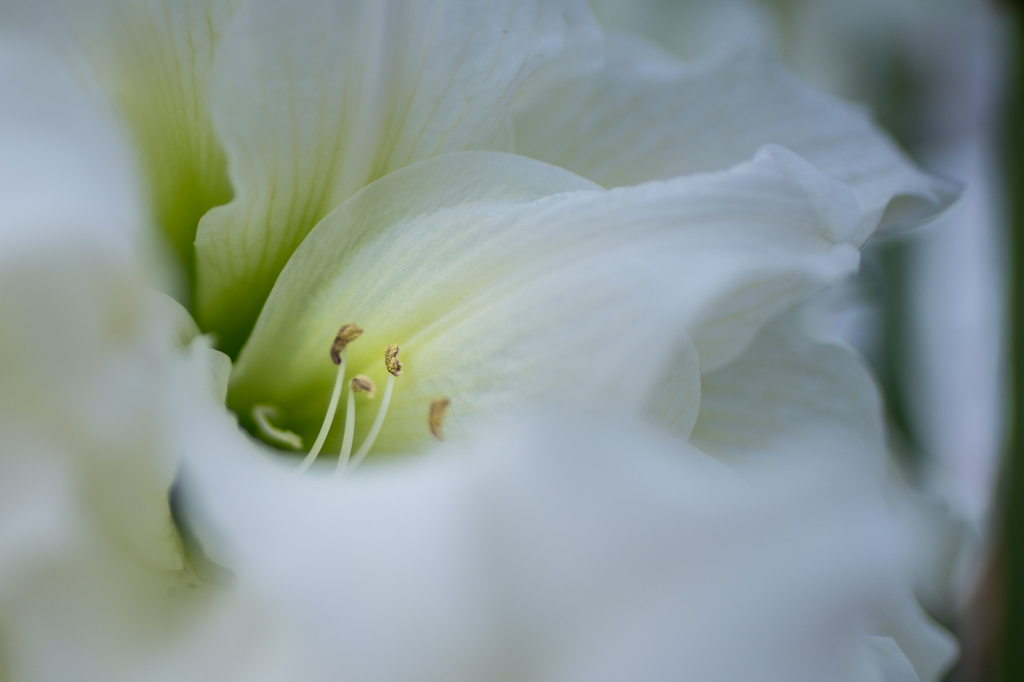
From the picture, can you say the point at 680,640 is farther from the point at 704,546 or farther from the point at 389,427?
the point at 389,427

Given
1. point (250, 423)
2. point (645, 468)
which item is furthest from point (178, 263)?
point (645, 468)

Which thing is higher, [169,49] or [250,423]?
[169,49]

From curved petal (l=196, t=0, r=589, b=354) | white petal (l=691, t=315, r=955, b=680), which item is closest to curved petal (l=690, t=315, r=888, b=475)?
white petal (l=691, t=315, r=955, b=680)

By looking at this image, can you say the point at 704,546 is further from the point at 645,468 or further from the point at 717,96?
the point at 717,96

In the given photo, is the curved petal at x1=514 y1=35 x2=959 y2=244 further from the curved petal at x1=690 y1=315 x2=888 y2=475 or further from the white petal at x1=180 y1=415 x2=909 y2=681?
the white petal at x1=180 y1=415 x2=909 y2=681

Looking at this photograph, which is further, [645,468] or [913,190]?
[913,190]

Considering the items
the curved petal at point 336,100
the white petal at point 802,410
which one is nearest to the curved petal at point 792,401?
the white petal at point 802,410
